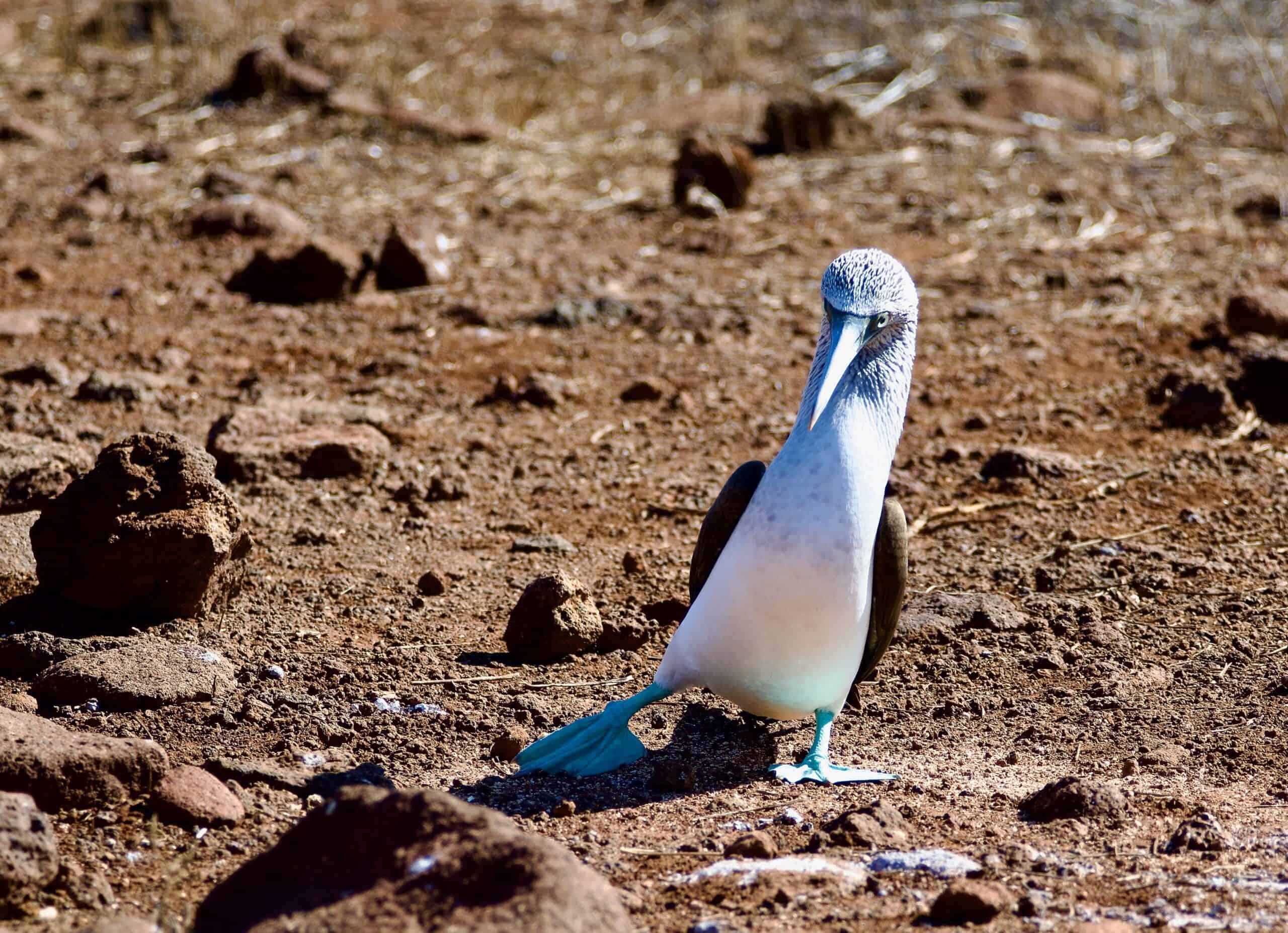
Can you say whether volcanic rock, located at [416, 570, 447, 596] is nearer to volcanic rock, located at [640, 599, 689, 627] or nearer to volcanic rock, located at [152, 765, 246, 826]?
volcanic rock, located at [640, 599, 689, 627]

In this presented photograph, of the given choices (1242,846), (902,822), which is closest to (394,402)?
(902,822)

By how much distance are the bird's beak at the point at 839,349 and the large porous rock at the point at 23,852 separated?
6.73 feet

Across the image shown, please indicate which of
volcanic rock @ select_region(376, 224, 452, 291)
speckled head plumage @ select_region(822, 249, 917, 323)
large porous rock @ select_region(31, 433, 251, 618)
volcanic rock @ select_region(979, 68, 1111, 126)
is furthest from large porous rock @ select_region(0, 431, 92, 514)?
volcanic rock @ select_region(979, 68, 1111, 126)

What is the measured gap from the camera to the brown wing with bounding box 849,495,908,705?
4145mm

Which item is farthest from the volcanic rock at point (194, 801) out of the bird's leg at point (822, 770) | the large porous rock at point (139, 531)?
the bird's leg at point (822, 770)

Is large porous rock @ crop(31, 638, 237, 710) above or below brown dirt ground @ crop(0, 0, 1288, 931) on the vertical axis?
above

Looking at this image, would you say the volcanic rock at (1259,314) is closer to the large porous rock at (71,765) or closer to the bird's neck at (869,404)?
the bird's neck at (869,404)

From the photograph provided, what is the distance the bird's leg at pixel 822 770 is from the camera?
4027 millimetres

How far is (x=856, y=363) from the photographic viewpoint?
13.7 ft

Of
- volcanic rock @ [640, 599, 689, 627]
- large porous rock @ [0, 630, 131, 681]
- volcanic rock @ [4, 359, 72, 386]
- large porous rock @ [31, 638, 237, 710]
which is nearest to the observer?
large porous rock @ [31, 638, 237, 710]

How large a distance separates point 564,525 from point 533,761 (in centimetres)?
200

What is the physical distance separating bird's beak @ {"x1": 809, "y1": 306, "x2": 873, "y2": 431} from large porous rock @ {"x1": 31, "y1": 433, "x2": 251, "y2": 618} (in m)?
1.88

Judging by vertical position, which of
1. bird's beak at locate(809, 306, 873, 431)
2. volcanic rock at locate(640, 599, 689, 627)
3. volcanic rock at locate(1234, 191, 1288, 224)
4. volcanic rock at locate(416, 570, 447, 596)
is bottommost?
volcanic rock at locate(1234, 191, 1288, 224)

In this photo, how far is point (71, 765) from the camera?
358cm
